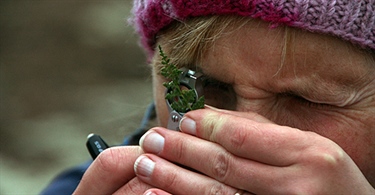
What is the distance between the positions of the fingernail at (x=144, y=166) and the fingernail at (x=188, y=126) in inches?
5.2

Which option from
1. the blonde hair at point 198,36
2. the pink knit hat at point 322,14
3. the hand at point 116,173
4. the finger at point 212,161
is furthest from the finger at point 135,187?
the pink knit hat at point 322,14

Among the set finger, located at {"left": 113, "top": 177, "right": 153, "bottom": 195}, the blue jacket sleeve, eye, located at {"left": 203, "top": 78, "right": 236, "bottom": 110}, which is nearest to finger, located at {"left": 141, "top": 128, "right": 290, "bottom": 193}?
finger, located at {"left": 113, "top": 177, "right": 153, "bottom": 195}

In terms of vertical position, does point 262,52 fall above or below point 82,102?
above

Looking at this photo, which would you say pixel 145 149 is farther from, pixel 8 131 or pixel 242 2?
pixel 8 131

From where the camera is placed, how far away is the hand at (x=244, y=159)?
185cm

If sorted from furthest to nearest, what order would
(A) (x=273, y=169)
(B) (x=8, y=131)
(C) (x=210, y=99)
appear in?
(B) (x=8, y=131) → (C) (x=210, y=99) → (A) (x=273, y=169)

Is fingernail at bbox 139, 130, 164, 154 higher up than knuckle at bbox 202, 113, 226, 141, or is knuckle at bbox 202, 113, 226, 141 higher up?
knuckle at bbox 202, 113, 226, 141

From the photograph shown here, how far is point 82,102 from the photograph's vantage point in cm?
606

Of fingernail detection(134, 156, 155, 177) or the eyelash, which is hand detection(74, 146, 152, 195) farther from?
the eyelash

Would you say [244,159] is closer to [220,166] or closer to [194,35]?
[220,166]

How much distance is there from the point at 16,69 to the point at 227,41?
187 inches

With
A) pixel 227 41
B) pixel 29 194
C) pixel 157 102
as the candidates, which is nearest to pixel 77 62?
pixel 29 194

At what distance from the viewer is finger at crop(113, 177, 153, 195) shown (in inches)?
82.2

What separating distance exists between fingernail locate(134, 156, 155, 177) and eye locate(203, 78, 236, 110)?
0.36 meters
